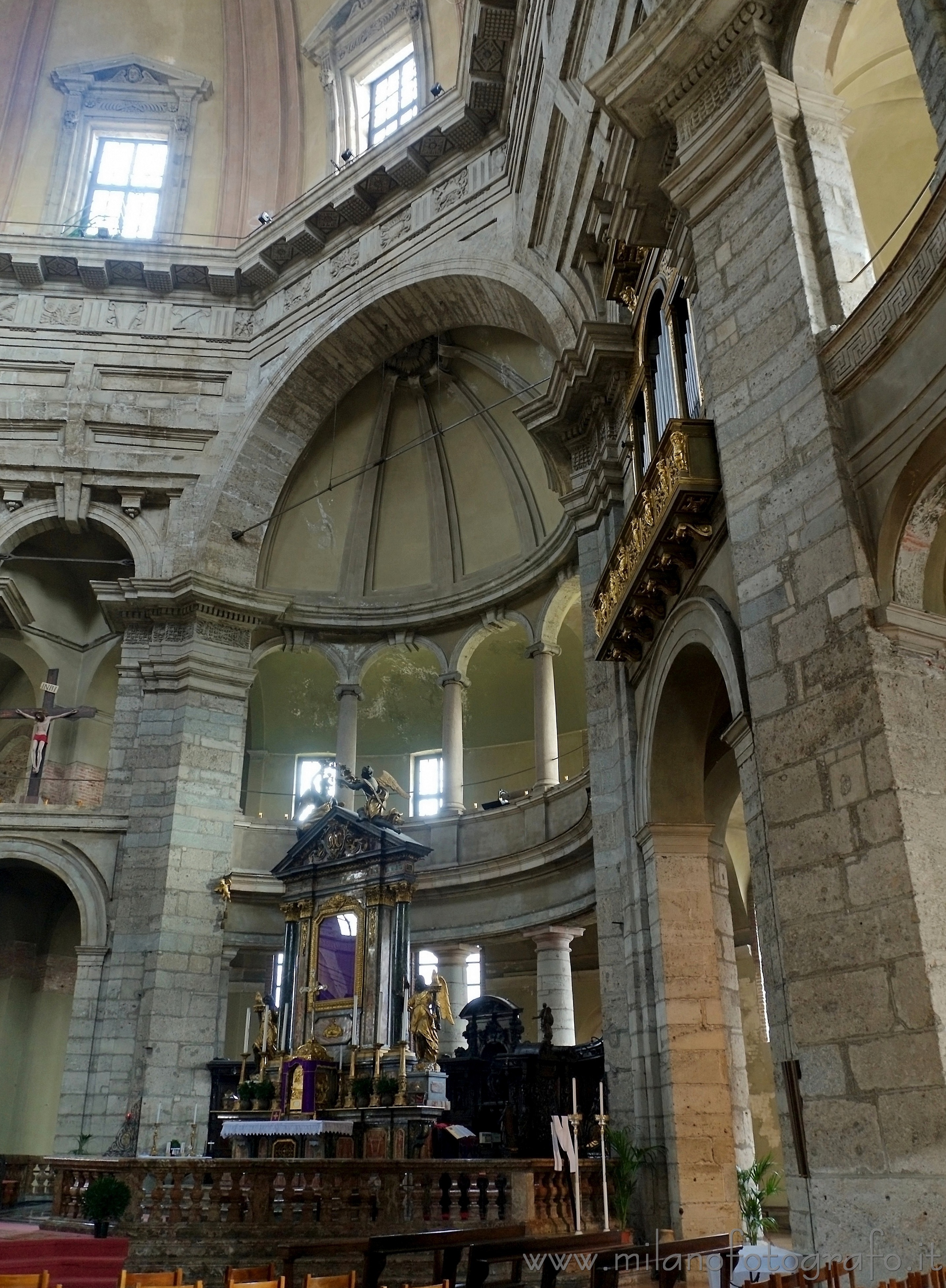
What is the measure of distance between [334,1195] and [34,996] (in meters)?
12.4

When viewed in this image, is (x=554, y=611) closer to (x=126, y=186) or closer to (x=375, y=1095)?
(x=375, y=1095)

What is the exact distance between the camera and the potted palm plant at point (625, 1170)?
957cm

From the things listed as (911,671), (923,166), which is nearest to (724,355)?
(911,671)

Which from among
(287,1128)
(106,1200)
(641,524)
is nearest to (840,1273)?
(106,1200)

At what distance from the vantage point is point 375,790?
1659 cm

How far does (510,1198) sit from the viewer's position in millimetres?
9094

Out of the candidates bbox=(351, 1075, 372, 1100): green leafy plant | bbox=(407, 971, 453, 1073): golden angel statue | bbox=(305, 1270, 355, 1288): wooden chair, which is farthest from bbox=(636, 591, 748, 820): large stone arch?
bbox=(351, 1075, 372, 1100): green leafy plant

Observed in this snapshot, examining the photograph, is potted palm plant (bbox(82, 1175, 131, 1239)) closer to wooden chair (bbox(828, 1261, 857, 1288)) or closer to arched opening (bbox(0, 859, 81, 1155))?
wooden chair (bbox(828, 1261, 857, 1288))

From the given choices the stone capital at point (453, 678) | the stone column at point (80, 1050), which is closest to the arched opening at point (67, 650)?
the stone column at point (80, 1050)

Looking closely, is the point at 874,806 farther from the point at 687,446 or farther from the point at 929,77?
the point at 929,77

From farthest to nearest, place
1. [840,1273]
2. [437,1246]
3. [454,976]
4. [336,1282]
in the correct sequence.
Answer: [454,976]
[437,1246]
[336,1282]
[840,1273]

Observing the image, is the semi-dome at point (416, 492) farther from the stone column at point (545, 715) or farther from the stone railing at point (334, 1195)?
the stone railing at point (334, 1195)

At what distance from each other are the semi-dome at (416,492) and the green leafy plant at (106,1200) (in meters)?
12.8

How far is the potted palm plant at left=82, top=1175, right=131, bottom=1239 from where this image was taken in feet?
28.0
